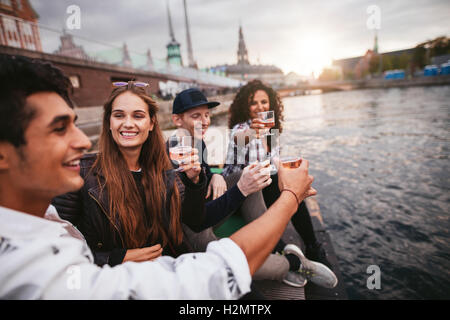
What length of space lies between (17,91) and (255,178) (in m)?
1.51

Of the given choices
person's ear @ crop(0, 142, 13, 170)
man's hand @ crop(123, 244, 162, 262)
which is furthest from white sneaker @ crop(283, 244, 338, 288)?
person's ear @ crop(0, 142, 13, 170)

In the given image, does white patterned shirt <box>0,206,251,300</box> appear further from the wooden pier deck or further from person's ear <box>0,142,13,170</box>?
the wooden pier deck

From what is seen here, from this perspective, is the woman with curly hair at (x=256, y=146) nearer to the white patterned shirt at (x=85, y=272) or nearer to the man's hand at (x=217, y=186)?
the man's hand at (x=217, y=186)

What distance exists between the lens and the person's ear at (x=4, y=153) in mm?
875

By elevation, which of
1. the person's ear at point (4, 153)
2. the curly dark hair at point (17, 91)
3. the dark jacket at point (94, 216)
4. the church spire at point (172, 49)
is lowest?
the dark jacket at point (94, 216)

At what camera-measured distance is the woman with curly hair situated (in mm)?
2906

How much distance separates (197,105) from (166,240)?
5.90 feet

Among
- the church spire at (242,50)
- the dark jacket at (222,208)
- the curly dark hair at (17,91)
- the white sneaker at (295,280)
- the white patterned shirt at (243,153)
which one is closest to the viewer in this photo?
the curly dark hair at (17,91)

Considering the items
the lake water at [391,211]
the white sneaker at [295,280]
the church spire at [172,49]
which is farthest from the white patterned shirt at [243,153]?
the church spire at [172,49]

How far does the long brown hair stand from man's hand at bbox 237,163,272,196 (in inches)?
23.9

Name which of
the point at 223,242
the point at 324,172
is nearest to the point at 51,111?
the point at 223,242

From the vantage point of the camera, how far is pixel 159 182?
1977mm

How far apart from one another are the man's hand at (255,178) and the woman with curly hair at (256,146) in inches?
24.2

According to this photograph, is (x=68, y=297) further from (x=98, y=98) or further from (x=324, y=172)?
(x=98, y=98)
